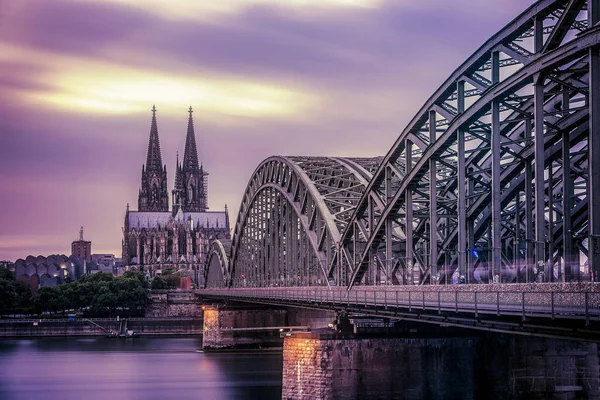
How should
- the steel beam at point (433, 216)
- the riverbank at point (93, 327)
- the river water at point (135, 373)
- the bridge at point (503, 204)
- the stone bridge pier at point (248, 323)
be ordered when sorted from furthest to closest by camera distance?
1. the riverbank at point (93, 327)
2. the stone bridge pier at point (248, 323)
3. the river water at point (135, 373)
4. the steel beam at point (433, 216)
5. the bridge at point (503, 204)

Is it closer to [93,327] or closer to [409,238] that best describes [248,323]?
[93,327]

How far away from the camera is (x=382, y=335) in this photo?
190 ft

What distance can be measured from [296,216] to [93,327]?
74.3 metres

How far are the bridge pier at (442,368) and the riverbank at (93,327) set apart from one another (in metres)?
123

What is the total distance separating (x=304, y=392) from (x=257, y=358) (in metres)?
59.0

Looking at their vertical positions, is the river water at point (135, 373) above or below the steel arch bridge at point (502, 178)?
below

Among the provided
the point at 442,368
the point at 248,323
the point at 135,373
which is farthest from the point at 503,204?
the point at 248,323

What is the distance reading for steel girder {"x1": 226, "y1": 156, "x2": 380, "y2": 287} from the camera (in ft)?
301

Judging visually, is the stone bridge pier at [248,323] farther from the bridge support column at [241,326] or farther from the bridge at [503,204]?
the bridge at [503,204]

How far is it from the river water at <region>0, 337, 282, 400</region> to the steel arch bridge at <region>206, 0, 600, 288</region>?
441 inches

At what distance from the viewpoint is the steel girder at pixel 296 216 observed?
301ft

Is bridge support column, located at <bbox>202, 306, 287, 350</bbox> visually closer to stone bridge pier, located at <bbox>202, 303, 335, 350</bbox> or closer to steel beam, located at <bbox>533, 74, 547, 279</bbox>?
stone bridge pier, located at <bbox>202, 303, 335, 350</bbox>

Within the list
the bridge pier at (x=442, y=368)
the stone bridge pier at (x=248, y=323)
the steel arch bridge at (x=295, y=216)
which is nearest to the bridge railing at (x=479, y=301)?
the bridge pier at (x=442, y=368)

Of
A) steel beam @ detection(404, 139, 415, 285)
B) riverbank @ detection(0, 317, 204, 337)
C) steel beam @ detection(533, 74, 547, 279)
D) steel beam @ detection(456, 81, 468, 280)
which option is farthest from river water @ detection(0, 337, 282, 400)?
steel beam @ detection(533, 74, 547, 279)
